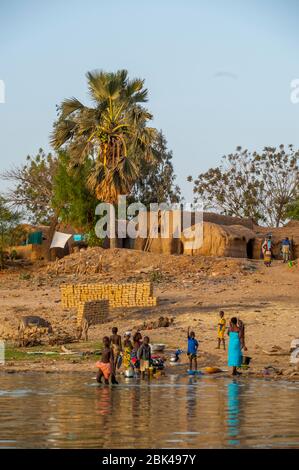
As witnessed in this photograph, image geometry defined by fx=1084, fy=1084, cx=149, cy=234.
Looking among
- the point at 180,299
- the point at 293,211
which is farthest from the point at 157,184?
the point at 180,299

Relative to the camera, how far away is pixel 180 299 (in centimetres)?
3622

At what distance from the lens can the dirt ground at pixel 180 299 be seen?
27047 mm

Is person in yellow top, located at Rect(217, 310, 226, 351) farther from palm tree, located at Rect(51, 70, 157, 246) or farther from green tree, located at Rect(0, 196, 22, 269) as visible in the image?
green tree, located at Rect(0, 196, 22, 269)

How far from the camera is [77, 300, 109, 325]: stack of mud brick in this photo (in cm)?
3204

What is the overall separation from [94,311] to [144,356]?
383 inches

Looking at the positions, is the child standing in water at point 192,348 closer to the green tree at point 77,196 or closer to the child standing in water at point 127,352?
the child standing in water at point 127,352

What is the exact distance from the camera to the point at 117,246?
5109 cm

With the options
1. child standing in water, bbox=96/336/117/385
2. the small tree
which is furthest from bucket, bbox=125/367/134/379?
the small tree

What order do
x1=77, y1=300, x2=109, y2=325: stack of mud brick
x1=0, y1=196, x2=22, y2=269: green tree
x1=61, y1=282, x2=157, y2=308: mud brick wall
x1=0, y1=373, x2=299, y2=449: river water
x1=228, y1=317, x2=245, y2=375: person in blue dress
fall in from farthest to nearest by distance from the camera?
x1=0, y1=196, x2=22, y2=269: green tree, x1=61, y1=282, x2=157, y2=308: mud brick wall, x1=77, y1=300, x2=109, y2=325: stack of mud brick, x1=228, y1=317, x2=245, y2=375: person in blue dress, x1=0, y1=373, x2=299, y2=449: river water

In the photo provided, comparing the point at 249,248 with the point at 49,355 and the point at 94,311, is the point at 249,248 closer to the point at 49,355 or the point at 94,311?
the point at 94,311

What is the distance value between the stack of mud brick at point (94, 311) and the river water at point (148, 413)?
29.6 ft

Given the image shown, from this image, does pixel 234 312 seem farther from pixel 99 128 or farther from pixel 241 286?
pixel 99 128

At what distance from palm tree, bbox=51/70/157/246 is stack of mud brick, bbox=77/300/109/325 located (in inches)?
559
